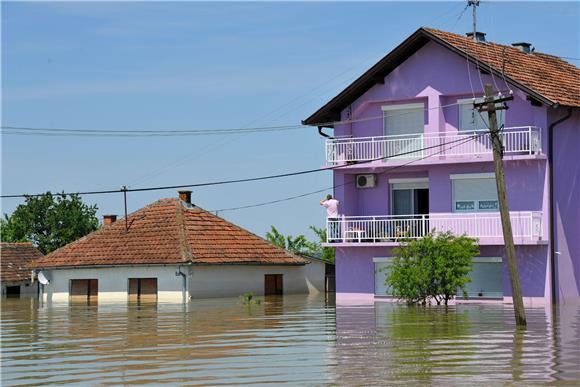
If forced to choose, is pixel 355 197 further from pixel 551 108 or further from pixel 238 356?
pixel 238 356

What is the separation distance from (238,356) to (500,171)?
922 centimetres

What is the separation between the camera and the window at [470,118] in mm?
39216

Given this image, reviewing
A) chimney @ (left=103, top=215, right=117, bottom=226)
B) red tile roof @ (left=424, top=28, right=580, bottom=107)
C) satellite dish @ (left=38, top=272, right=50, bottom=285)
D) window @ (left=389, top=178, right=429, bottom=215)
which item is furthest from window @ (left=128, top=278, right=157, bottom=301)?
red tile roof @ (left=424, top=28, right=580, bottom=107)

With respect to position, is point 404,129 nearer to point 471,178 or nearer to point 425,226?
point 471,178

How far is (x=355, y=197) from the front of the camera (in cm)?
4247

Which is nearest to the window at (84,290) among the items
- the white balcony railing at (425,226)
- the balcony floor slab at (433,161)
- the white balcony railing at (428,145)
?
the white balcony railing at (425,226)

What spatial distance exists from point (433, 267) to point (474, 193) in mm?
4762

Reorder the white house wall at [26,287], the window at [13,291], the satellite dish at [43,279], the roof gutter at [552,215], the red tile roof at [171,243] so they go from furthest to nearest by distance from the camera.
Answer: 1. the white house wall at [26,287]
2. the window at [13,291]
3. the satellite dish at [43,279]
4. the red tile roof at [171,243]
5. the roof gutter at [552,215]

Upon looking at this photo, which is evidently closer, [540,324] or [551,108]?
[540,324]

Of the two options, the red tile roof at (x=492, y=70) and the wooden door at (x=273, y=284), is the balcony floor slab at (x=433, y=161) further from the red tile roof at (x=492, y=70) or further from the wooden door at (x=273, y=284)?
the wooden door at (x=273, y=284)

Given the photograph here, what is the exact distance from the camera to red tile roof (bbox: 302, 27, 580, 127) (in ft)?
124

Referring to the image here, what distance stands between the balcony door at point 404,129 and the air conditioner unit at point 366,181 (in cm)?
129

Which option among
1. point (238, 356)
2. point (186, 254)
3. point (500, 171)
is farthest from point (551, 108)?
point (238, 356)

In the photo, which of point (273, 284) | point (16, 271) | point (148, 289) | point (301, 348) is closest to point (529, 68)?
point (273, 284)
